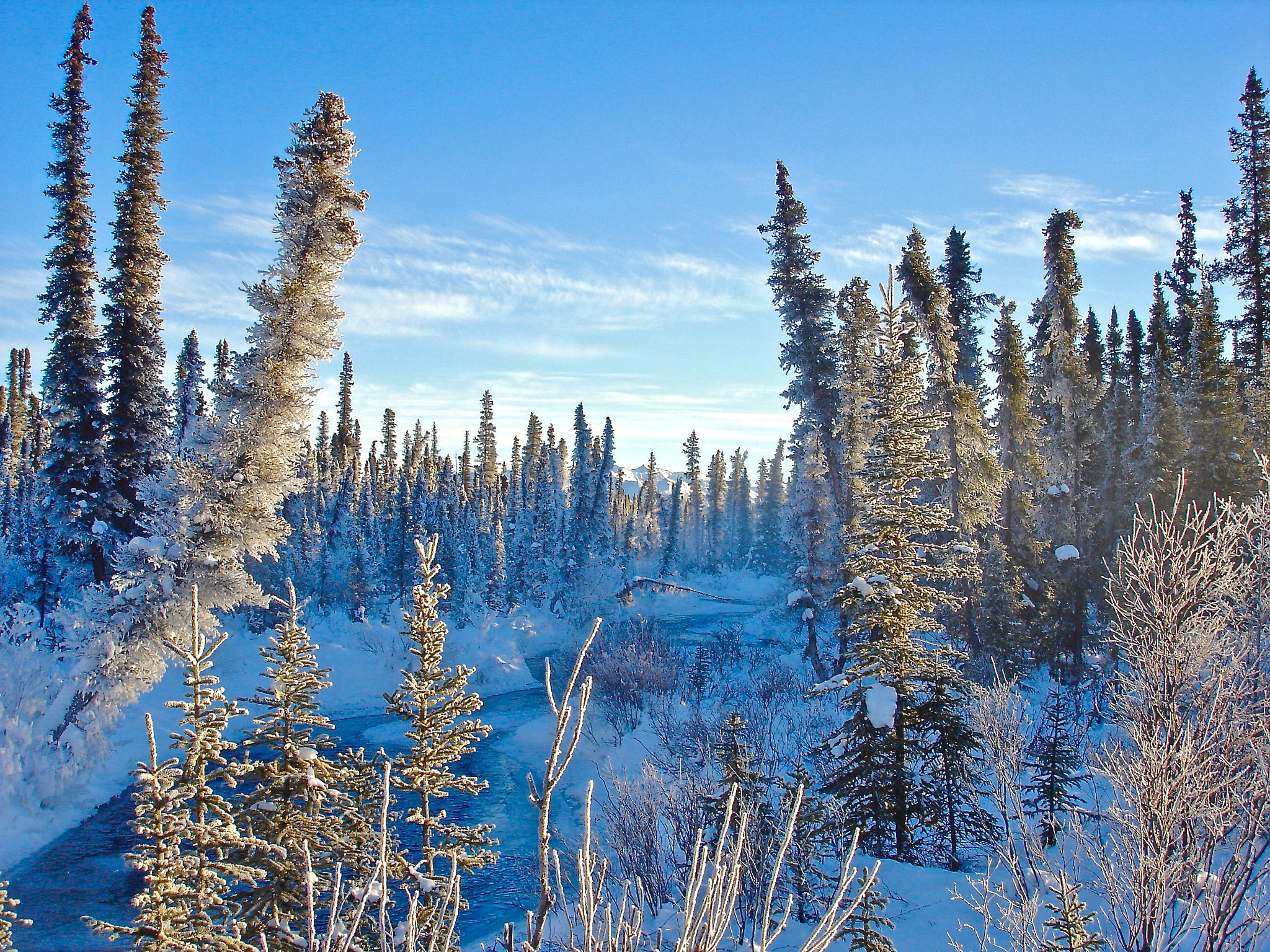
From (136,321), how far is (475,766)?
50.2 feet

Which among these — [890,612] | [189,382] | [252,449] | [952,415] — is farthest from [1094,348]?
[189,382]

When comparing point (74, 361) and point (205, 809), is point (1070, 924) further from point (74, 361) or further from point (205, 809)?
point (74, 361)

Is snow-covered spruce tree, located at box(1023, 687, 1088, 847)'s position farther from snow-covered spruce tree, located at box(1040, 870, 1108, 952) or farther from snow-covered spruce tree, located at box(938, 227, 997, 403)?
snow-covered spruce tree, located at box(938, 227, 997, 403)

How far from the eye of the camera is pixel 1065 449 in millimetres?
25141

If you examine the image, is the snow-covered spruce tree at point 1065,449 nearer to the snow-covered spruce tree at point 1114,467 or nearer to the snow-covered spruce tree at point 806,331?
the snow-covered spruce tree at point 1114,467

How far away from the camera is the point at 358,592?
140ft

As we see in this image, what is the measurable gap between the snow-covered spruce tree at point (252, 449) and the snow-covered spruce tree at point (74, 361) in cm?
876

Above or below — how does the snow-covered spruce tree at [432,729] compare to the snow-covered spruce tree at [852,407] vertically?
below

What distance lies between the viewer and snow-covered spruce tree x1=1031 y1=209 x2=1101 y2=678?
74.8 feet

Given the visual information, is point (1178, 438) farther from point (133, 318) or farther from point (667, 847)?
point (133, 318)

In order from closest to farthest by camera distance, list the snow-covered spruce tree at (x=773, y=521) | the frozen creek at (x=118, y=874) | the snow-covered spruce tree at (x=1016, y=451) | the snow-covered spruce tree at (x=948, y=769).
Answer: the frozen creek at (x=118, y=874), the snow-covered spruce tree at (x=948, y=769), the snow-covered spruce tree at (x=1016, y=451), the snow-covered spruce tree at (x=773, y=521)

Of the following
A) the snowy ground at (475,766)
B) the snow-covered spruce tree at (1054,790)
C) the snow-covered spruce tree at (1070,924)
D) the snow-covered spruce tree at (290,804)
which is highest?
the snow-covered spruce tree at (290,804)

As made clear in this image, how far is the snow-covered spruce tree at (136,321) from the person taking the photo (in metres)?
19.0

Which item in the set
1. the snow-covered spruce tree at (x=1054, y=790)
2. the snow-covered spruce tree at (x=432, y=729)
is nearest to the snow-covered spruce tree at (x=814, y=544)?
the snow-covered spruce tree at (x=1054, y=790)
